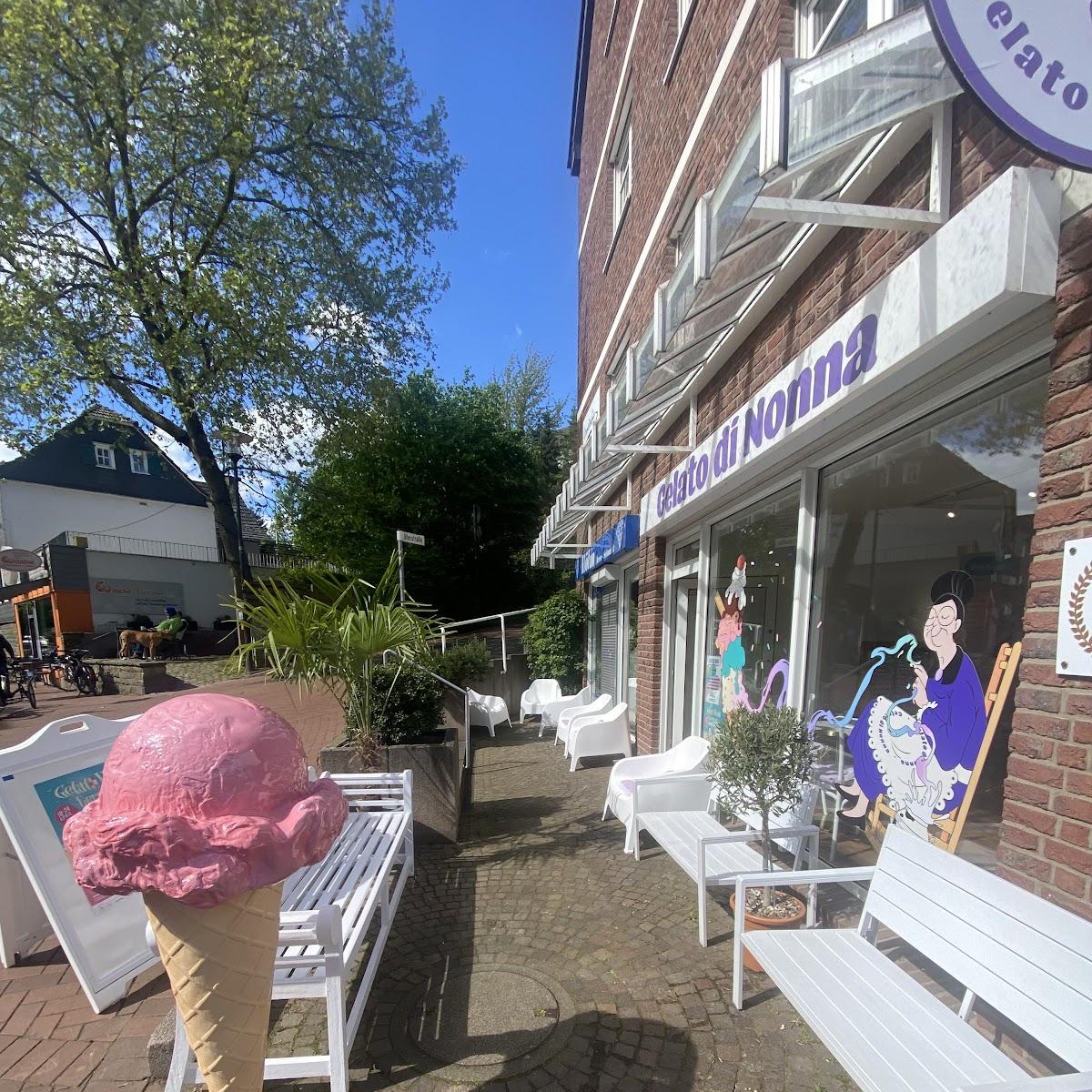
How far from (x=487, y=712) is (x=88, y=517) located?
86.4ft

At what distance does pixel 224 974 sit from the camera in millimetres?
1354

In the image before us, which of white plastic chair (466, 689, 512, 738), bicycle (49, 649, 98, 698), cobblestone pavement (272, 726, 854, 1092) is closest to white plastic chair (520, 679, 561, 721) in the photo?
white plastic chair (466, 689, 512, 738)

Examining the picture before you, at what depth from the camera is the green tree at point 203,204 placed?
9305mm

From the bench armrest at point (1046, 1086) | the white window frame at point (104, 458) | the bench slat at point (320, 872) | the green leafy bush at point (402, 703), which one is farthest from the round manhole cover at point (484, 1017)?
the white window frame at point (104, 458)

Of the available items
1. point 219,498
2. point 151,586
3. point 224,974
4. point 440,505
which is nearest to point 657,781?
point 224,974

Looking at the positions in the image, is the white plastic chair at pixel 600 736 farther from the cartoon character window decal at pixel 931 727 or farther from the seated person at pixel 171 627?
the seated person at pixel 171 627

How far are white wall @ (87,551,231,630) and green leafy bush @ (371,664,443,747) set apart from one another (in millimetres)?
17736

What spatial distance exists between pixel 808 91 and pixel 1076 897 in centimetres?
244

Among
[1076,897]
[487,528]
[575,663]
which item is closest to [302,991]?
[1076,897]

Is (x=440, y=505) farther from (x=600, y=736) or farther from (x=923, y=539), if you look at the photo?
(x=923, y=539)

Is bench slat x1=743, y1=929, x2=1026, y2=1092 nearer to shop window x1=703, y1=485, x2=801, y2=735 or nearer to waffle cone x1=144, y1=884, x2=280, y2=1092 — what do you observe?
waffle cone x1=144, y1=884, x2=280, y2=1092

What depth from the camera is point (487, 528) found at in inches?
741

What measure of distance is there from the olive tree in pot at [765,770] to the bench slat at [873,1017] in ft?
1.81

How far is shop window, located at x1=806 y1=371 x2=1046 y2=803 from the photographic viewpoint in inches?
82.5
